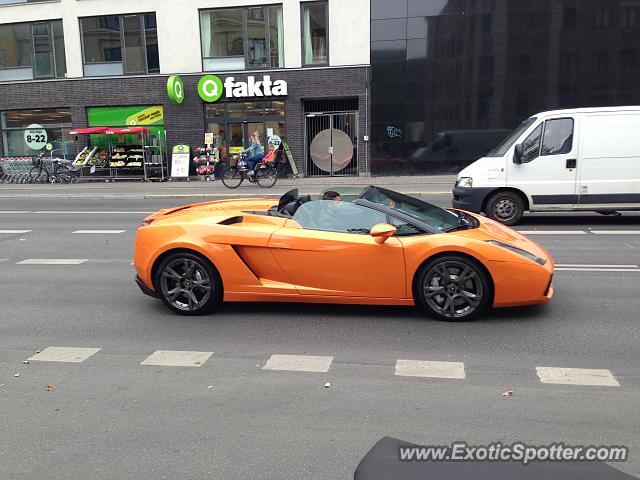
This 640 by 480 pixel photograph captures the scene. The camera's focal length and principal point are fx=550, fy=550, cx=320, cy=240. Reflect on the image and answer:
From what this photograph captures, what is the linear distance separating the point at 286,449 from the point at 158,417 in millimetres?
930

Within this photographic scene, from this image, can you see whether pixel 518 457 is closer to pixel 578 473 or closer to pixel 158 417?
pixel 578 473

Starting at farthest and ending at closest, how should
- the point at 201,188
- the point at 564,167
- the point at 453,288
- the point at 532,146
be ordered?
the point at 201,188 → the point at 532,146 → the point at 564,167 → the point at 453,288

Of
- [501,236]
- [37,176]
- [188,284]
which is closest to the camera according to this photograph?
[501,236]

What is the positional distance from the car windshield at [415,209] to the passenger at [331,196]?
0.78ft

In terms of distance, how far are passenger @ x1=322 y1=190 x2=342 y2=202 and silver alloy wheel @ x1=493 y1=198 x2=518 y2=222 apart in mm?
5410

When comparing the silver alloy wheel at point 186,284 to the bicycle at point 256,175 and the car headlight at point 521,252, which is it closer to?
the car headlight at point 521,252

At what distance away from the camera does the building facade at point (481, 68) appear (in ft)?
66.0

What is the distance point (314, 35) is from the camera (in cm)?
2228

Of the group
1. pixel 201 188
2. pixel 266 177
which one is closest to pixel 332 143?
pixel 266 177

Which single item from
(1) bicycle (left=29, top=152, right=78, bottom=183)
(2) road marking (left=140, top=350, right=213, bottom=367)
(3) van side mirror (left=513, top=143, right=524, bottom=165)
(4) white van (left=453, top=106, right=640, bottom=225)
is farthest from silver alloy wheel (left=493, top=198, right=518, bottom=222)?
(1) bicycle (left=29, top=152, right=78, bottom=183)

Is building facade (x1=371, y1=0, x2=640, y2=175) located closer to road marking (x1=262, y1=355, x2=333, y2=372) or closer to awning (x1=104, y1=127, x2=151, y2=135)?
awning (x1=104, y1=127, x2=151, y2=135)

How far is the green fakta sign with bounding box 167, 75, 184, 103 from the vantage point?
71.1 ft

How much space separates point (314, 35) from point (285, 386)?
67.6 ft

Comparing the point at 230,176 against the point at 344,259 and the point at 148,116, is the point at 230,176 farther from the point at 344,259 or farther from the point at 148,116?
the point at 344,259
